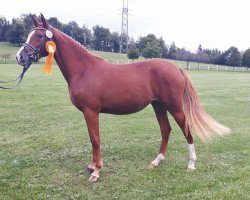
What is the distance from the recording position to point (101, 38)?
8538cm

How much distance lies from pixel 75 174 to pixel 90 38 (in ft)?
255

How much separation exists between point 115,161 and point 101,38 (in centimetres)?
8070

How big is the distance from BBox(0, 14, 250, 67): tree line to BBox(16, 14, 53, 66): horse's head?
204 ft

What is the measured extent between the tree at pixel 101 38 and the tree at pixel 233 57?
1196 inches

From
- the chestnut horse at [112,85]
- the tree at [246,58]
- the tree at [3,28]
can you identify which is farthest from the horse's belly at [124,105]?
the tree at [3,28]

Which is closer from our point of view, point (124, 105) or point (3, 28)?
point (124, 105)

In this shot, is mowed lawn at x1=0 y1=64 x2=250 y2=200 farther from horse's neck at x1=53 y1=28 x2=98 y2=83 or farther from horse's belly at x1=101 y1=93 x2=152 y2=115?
horse's neck at x1=53 y1=28 x2=98 y2=83

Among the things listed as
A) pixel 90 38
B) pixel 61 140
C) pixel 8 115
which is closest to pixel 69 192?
pixel 61 140

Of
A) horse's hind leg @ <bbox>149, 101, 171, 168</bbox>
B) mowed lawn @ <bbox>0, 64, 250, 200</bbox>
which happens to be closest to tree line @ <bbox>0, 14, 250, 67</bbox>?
mowed lawn @ <bbox>0, 64, 250, 200</bbox>

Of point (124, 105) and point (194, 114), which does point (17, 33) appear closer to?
point (124, 105)

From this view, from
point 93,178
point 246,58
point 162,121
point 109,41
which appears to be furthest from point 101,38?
point 93,178

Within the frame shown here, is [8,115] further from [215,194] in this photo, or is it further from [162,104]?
[215,194]

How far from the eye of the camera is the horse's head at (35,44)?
557cm

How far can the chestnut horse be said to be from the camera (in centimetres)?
571
